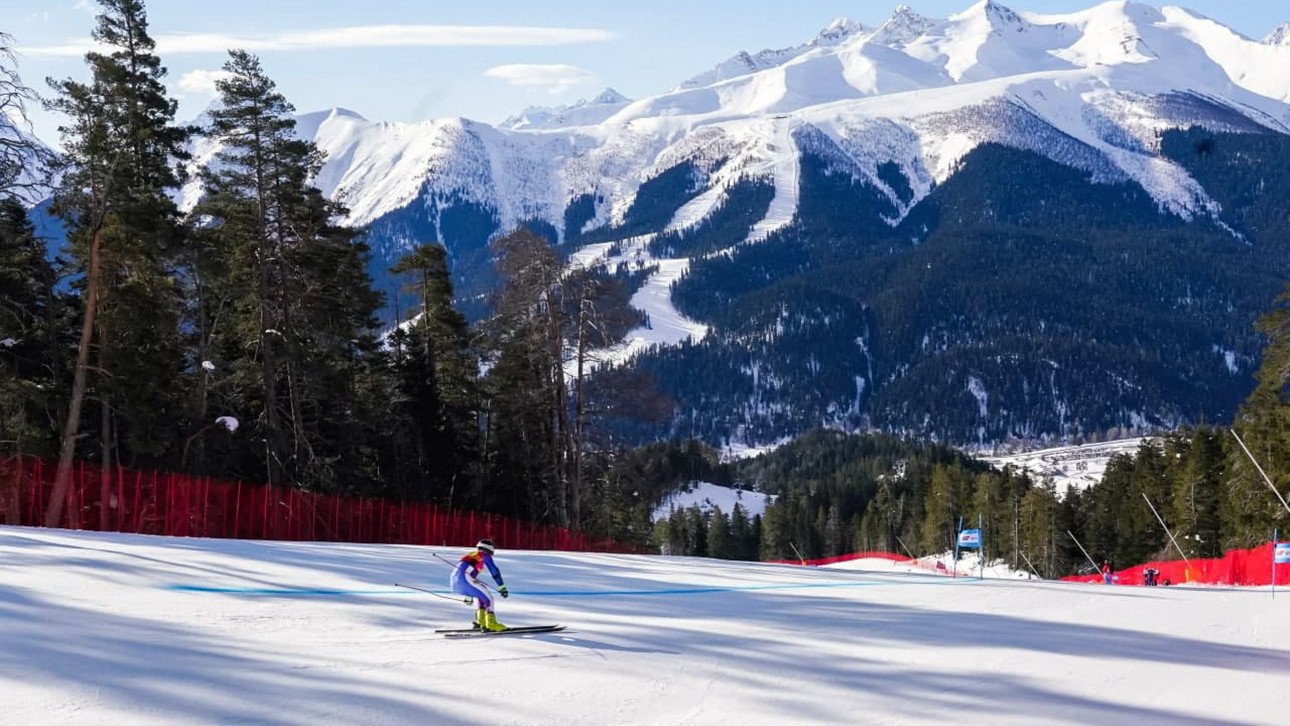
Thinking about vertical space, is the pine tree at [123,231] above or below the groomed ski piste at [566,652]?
above

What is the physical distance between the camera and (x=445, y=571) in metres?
21.5

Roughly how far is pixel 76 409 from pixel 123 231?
4485mm

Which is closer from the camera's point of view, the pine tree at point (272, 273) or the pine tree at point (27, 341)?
the pine tree at point (27, 341)

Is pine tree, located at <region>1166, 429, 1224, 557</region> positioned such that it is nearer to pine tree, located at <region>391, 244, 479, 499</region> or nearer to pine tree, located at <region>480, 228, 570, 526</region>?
pine tree, located at <region>480, 228, 570, 526</region>

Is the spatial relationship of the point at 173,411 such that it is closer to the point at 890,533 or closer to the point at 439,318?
the point at 439,318

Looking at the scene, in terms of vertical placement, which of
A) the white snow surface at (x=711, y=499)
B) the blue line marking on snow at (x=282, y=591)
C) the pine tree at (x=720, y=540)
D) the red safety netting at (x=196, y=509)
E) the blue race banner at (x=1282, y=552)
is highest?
the white snow surface at (x=711, y=499)

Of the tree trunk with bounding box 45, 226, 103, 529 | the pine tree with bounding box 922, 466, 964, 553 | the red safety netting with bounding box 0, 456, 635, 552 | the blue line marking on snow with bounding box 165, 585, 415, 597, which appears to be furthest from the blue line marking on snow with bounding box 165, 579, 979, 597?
the pine tree with bounding box 922, 466, 964, 553

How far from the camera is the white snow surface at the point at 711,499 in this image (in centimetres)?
17280

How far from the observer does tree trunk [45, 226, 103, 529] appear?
2694 centimetres

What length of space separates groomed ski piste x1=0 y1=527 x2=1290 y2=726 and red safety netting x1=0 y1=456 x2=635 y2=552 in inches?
273

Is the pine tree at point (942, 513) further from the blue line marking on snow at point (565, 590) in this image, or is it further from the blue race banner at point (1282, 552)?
the blue line marking on snow at point (565, 590)

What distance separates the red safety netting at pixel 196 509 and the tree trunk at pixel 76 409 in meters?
0.23

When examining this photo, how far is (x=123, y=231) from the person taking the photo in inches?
1150

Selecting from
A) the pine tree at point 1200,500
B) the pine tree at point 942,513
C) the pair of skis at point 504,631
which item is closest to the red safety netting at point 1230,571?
the pine tree at point 1200,500
